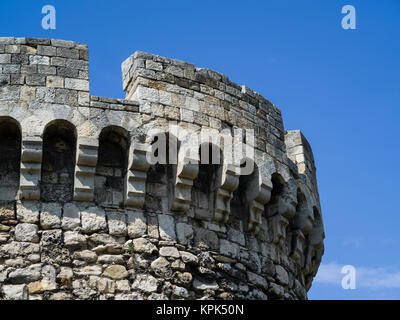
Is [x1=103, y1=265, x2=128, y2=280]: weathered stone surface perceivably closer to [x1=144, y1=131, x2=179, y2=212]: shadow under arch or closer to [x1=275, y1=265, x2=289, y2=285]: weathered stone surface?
[x1=144, y1=131, x2=179, y2=212]: shadow under arch

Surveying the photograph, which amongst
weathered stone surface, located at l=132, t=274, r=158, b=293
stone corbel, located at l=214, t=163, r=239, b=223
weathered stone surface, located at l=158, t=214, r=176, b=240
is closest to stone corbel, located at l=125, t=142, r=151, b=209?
weathered stone surface, located at l=158, t=214, r=176, b=240

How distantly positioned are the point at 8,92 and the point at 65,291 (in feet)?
6.65

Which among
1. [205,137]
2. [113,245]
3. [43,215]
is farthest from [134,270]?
[205,137]

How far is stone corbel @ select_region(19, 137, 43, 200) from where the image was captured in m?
8.74

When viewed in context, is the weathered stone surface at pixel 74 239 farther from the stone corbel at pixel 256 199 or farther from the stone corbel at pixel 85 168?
the stone corbel at pixel 256 199

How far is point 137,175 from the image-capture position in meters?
9.07

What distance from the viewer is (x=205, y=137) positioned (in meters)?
9.46

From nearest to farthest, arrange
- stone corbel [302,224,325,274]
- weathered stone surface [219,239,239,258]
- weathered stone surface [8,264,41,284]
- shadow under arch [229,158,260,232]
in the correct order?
1. weathered stone surface [8,264,41,284]
2. weathered stone surface [219,239,239,258]
3. shadow under arch [229,158,260,232]
4. stone corbel [302,224,325,274]

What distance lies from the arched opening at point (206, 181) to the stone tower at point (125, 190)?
13 millimetres

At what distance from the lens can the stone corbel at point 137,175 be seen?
9.00m

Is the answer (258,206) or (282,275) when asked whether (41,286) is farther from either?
(282,275)

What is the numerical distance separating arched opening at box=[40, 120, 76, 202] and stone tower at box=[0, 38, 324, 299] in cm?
1

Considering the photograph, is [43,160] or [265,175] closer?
[43,160]
